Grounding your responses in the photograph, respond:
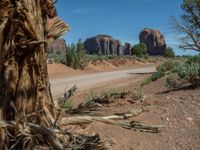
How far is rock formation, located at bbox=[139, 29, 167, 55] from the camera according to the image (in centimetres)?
15388

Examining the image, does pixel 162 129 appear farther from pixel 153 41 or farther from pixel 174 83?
pixel 153 41

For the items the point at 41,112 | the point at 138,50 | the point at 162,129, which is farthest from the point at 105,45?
the point at 41,112

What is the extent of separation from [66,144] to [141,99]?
10.3ft

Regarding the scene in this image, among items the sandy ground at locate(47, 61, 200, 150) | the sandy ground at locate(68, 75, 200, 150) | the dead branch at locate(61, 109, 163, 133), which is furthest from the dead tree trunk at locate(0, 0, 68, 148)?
the sandy ground at locate(68, 75, 200, 150)

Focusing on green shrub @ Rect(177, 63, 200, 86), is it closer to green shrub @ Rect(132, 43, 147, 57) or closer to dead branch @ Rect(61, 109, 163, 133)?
dead branch @ Rect(61, 109, 163, 133)

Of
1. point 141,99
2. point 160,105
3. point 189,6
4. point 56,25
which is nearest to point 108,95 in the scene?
point 141,99

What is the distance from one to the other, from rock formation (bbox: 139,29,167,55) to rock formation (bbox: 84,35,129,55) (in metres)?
9.50

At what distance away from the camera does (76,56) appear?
39.5 meters

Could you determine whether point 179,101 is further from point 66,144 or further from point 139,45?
point 139,45

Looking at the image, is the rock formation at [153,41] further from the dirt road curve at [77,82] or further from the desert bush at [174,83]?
the desert bush at [174,83]

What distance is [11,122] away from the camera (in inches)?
212

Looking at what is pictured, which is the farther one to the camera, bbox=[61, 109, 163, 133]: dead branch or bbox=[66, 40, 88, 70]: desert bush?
bbox=[66, 40, 88, 70]: desert bush

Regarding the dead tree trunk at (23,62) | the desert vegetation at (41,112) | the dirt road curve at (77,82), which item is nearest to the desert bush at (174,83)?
the desert vegetation at (41,112)

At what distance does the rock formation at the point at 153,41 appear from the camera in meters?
154
